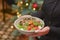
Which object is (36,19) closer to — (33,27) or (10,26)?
(33,27)

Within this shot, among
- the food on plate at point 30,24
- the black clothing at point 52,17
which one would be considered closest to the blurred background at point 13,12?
the food on plate at point 30,24

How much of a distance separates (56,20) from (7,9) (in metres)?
2.20

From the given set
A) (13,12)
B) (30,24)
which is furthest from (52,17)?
(13,12)

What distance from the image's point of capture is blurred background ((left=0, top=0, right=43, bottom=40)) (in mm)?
2350

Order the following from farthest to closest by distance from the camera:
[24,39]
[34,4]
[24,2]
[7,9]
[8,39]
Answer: [7,9] → [8,39] → [24,39] → [24,2] → [34,4]

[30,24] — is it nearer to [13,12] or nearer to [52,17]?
[52,17]

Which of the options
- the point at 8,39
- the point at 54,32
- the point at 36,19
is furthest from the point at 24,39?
the point at 54,32

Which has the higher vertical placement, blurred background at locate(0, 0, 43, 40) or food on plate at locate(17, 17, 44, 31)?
food on plate at locate(17, 17, 44, 31)

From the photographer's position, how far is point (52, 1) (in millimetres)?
1453

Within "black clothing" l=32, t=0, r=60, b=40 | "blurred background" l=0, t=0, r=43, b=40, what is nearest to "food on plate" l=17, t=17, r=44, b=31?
"black clothing" l=32, t=0, r=60, b=40

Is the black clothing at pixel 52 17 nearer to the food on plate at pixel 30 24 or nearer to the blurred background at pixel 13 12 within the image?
the food on plate at pixel 30 24

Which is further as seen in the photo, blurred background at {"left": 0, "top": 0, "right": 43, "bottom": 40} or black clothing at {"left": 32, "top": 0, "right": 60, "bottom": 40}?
blurred background at {"left": 0, "top": 0, "right": 43, "bottom": 40}

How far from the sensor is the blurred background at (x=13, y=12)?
2350 millimetres

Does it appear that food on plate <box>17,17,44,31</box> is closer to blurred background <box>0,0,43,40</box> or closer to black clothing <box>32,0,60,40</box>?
black clothing <box>32,0,60,40</box>
